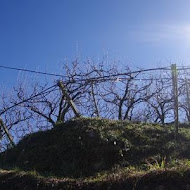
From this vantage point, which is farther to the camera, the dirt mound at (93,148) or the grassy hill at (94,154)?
the dirt mound at (93,148)

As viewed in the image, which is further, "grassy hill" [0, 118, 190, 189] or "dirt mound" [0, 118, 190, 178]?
"dirt mound" [0, 118, 190, 178]

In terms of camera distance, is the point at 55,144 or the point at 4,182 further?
the point at 55,144

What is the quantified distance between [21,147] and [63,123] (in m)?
1.73

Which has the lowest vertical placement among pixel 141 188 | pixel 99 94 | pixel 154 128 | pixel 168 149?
pixel 141 188

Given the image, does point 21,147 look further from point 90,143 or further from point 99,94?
point 99,94

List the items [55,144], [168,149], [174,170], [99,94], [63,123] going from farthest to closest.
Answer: [99,94]
[63,123]
[55,144]
[168,149]
[174,170]

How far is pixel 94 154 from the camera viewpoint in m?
11.9

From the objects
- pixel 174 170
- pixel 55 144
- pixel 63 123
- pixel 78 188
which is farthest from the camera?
pixel 63 123

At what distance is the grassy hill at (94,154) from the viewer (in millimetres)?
10062

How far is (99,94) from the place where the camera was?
3075cm

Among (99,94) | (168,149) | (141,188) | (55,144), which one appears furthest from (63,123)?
(99,94)

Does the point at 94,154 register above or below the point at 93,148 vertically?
below

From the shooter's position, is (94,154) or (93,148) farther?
(93,148)

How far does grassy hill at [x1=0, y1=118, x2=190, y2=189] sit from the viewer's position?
1006 cm
